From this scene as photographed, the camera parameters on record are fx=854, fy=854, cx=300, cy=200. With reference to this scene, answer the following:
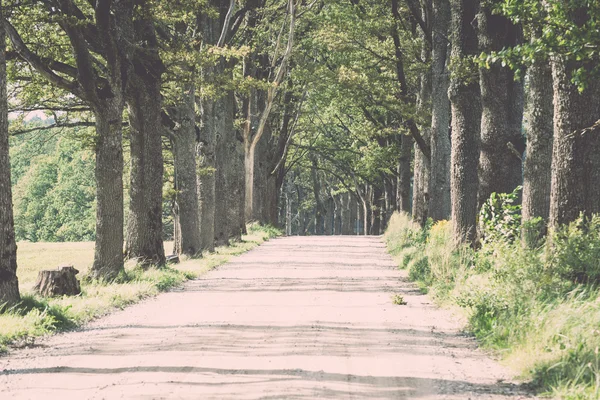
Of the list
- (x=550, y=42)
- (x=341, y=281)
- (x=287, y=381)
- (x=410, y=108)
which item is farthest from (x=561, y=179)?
(x=410, y=108)

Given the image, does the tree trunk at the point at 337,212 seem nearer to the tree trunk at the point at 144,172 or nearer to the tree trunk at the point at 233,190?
the tree trunk at the point at 233,190

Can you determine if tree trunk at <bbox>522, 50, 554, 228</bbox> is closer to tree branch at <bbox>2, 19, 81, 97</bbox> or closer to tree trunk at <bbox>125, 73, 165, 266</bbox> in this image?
tree branch at <bbox>2, 19, 81, 97</bbox>

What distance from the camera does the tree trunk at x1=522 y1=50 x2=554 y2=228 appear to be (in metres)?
13.2

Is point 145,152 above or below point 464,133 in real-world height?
below

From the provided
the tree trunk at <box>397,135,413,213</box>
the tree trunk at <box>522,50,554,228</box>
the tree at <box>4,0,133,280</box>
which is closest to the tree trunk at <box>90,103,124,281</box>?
the tree at <box>4,0,133,280</box>

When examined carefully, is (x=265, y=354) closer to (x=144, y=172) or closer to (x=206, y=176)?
(x=144, y=172)

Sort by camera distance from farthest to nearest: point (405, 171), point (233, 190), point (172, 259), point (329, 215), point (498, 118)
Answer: point (329, 215) < point (405, 171) < point (233, 190) < point (172, 259) < point (498, 118)

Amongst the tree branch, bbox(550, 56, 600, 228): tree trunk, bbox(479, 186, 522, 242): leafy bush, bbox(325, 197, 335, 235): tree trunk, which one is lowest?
bbox(325, 197, 335, 235): tree trunk

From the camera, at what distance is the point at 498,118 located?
15.7m

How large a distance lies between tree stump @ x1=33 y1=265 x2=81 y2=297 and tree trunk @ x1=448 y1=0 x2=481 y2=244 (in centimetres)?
792

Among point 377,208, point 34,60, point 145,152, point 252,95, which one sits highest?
point 252,95

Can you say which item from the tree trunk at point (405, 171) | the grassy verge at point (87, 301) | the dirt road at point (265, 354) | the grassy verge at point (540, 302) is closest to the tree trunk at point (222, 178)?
the grassy verge at point (87, 301)

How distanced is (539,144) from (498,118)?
239 centimetres

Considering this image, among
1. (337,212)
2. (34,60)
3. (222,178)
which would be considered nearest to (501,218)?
(34,60)
